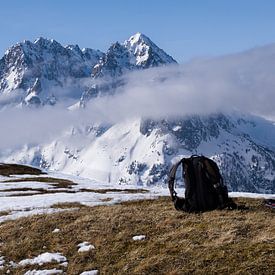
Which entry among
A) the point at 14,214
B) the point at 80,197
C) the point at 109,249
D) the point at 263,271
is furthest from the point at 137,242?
the point at 80,197

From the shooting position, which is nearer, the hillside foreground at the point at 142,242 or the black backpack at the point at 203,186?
the hillside foreground at the point at 142,242

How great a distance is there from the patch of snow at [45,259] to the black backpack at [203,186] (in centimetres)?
612

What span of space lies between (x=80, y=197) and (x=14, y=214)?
800 centimetres

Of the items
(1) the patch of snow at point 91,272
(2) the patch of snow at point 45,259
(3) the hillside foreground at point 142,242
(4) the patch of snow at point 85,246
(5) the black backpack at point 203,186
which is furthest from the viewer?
(5) the black backpack at point 203,186

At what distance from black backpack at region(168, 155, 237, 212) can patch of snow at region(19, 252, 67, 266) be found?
6120 millimetres

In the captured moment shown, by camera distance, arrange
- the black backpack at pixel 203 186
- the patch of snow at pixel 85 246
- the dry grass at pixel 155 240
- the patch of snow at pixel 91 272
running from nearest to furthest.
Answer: the dry grass at pixel 155 240, the patch of snow at pixel 91 272, the patch of snow at pixel 85 246, the black backpack at pixel 203 186

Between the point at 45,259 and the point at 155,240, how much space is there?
4.09 metres

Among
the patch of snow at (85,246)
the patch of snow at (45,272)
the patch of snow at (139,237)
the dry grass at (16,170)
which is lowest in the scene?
the patch of snow at (45,272)

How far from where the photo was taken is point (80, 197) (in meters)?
35.3

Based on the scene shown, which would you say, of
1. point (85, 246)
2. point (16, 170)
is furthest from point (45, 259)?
point (16, 170)

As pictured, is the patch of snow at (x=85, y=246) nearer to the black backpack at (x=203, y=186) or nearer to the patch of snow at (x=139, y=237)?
the patch of snow at (x=139, y=237)

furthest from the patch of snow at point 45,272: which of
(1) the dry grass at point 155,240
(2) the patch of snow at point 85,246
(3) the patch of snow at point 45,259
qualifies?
(2) the patch of snow at point 85,246

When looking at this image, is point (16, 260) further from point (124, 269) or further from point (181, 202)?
point (181, 202)

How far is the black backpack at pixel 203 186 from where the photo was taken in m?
21.9
